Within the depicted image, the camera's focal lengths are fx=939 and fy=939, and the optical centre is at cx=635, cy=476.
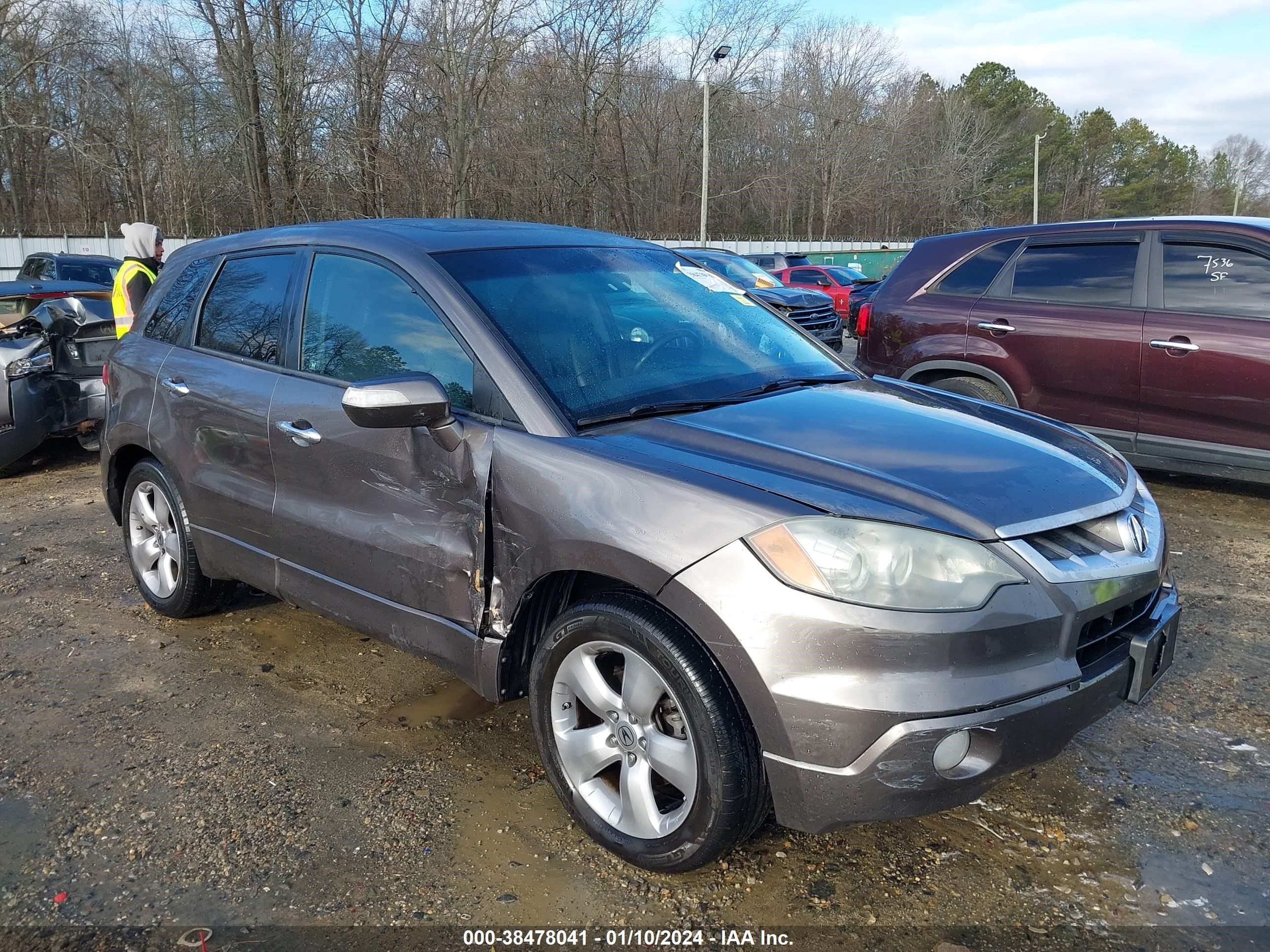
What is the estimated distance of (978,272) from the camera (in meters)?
6.67

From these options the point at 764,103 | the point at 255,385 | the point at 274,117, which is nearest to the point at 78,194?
the point at 274,117

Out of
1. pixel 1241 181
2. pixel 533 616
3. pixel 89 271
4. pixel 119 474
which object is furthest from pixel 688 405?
pixel 1241 181

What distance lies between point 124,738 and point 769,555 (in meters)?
2.56

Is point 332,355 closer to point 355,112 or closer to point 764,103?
point 355,112

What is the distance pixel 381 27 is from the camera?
30609 mm

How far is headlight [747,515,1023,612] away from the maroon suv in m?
4.28

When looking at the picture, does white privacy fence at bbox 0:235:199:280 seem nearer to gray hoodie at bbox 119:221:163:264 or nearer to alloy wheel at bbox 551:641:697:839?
gray hoodie at bbox 119:221:163:264

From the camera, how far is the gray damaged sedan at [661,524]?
2.18 metres

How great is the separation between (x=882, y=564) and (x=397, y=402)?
1402 millimetres

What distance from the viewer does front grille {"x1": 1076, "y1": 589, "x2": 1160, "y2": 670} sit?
2.36m

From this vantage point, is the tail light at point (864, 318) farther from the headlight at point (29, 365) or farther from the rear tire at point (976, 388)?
the headlight at point (29, 365)

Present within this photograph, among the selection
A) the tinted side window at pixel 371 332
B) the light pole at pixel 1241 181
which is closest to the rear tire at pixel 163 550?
the tinted side window at pixel 371 332

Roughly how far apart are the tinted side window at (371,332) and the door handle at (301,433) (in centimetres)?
20

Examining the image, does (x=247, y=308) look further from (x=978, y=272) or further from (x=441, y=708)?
(x=978, y=272)
